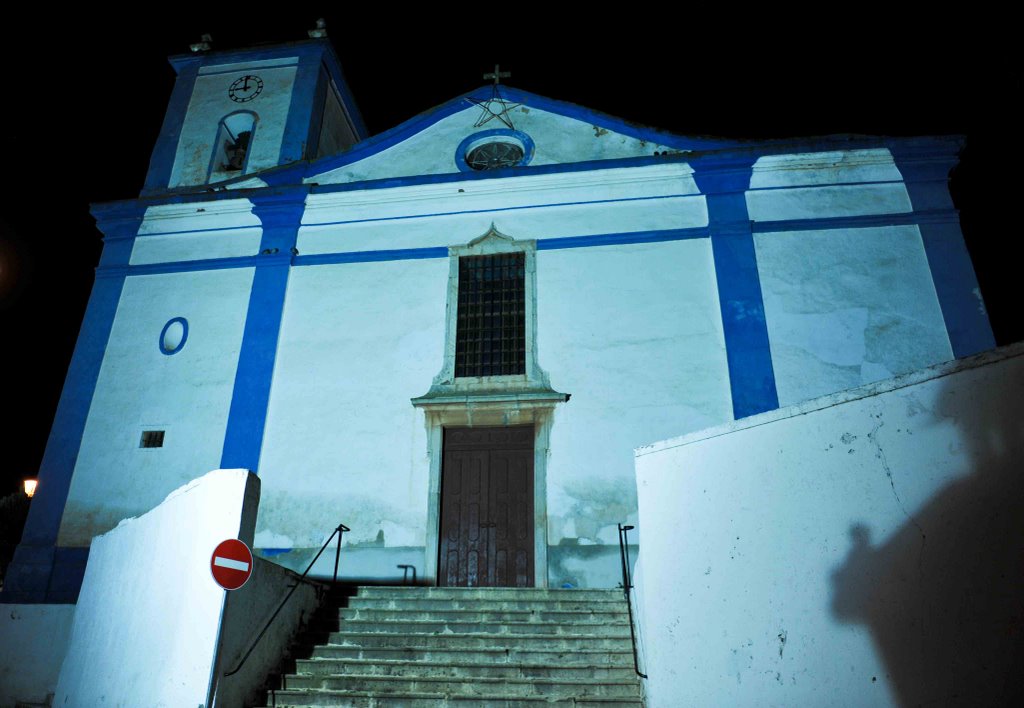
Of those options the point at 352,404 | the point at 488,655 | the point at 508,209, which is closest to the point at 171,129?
the point at 508,209

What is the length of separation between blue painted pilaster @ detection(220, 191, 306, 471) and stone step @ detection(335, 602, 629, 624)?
3242mm

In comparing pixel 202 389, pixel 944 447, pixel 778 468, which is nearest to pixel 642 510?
pixel 778 468

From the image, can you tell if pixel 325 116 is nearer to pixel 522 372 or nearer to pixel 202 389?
pixel 202 389

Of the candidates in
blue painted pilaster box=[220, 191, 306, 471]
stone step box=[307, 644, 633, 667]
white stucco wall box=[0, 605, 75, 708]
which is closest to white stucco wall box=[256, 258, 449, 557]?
blue painted pilaster box=[220, 191, 306, 471]

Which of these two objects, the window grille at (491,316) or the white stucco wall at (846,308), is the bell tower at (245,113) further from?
the white stucco wall at (846,308)

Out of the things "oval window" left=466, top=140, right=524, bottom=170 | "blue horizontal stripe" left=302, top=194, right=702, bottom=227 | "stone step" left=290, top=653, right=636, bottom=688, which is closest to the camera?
"stone step" left=290, top=653, right=636, bottom=688

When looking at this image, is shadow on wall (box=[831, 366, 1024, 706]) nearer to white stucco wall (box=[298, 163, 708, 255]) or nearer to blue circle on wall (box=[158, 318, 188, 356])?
white stucco wall (box=[298, 163, 708, 255])

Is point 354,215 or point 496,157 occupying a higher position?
point 496,157

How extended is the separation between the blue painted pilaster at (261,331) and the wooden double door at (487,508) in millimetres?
2752

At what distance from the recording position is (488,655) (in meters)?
6.01

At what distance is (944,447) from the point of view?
3715 mm

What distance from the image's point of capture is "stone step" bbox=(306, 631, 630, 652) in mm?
6078

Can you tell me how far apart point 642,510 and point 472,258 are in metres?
6.23

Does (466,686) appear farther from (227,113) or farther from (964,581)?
(227,113)
